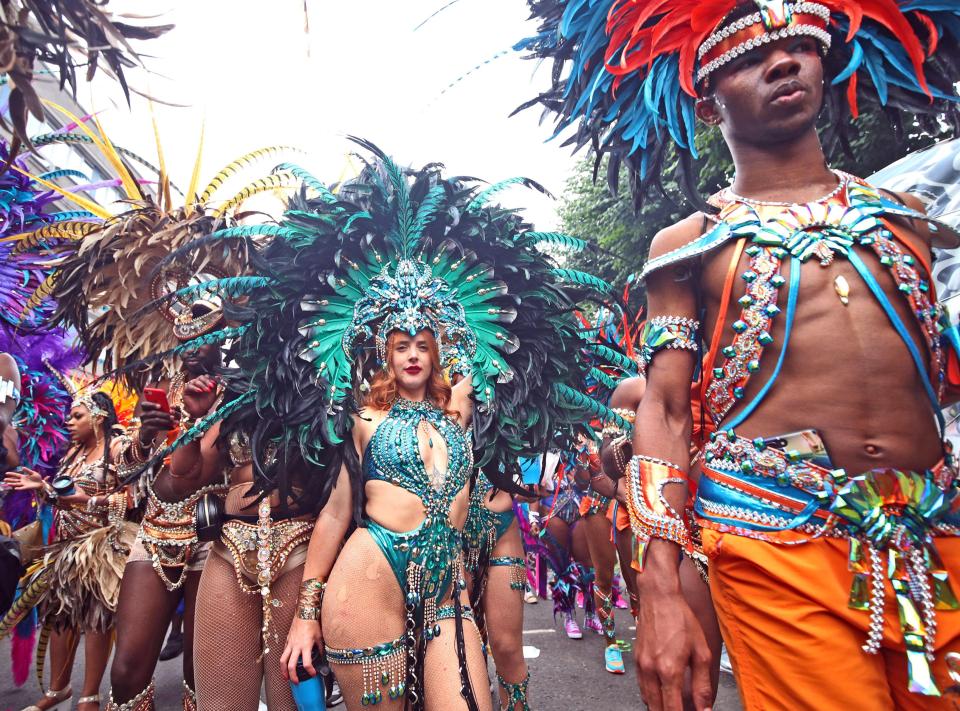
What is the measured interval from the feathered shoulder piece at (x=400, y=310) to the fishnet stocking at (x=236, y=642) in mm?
560

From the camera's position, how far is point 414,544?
2.64 metres

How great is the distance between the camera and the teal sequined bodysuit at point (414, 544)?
8.11 ft

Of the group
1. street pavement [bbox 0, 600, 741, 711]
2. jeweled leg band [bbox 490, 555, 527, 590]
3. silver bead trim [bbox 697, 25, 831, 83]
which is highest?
silver bead trim [bbox 697, 25, 831, 83]

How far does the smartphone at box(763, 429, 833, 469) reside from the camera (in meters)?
1.66

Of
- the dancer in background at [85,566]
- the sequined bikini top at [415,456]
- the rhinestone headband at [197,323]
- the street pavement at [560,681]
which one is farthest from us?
the street pavement at [560,681]

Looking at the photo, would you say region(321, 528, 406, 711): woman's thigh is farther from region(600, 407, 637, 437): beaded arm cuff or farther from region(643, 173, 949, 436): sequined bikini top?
region(600, 407, 637, 437): beaded arm cuff

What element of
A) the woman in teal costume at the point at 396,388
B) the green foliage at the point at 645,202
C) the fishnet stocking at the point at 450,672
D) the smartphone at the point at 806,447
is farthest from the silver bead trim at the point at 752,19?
the green foliage at the point at 645,202

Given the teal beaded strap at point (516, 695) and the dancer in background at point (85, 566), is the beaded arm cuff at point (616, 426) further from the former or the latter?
the dancer in background at point (85, 566)

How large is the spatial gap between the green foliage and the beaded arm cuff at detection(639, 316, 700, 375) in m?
3.99

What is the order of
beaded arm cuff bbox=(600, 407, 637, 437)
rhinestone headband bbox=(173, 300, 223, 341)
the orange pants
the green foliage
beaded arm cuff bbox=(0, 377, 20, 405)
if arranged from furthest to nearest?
the green foliage → beaded arm cuff bbox=(600, 407, 637, 437) → rhinestone headband bbox=(173, 300, 223, 341) → beaded arm cuff bbox=(0, 377, 20, 405) → the orange pants

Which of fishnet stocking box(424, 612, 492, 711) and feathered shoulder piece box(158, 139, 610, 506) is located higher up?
feathered shoulder piece box(158, 139, 610, 506)

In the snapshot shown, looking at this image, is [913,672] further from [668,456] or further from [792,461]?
[668,456]

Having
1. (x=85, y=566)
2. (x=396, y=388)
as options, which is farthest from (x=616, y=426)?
(x=85, y=566)

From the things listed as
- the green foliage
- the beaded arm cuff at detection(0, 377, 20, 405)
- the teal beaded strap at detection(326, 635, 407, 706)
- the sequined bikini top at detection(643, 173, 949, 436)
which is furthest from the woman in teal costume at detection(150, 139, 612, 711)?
the green foliage
